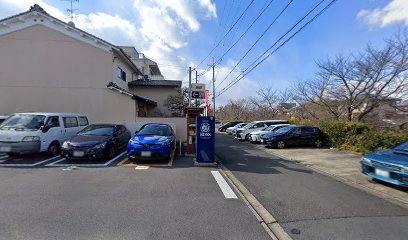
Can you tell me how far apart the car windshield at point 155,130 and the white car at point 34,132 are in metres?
3.27

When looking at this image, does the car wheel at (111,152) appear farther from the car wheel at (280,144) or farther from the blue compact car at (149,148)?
the car wheel at (280,144)

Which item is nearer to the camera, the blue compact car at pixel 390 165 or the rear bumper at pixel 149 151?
the blue compact car at pixel 390 165

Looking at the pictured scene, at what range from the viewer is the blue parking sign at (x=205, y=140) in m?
8.80

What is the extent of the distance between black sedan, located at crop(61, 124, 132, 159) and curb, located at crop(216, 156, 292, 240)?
476 cm

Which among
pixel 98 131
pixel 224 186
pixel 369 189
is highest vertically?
pixel 98 131

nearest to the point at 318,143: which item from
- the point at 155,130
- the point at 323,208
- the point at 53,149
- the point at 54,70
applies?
the point at 155,130

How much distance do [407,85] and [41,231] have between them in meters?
18.5

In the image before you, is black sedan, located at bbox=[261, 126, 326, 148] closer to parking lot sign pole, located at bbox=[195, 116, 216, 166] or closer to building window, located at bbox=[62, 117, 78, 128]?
parking lot sign pole, located at bbox=[195, 116, 216, 166]

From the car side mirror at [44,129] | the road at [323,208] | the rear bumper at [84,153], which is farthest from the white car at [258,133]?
the car side mirror at [44,129]

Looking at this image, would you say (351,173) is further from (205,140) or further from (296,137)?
(296,137)

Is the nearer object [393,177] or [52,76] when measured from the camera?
[393,177]

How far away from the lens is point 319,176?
7.58 m

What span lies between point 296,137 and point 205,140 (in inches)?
322

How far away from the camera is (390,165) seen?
19.7 ft
